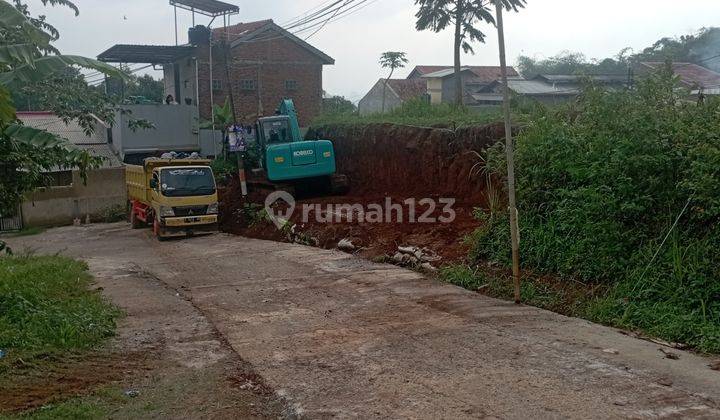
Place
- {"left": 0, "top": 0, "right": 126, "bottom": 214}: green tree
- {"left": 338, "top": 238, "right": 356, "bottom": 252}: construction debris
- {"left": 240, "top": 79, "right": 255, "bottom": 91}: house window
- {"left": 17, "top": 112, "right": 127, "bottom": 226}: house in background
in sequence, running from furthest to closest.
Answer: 1. {"left": 240, "top": 79, "right": 255, "bottom": 91}: house window
2. {"left": 17, "top": 112, "right": 127, "bottom": 226}: house in background
3. {"left": 338, "top": 238, "right": 356, "bottom": 252}: construction debris
4. {"left": 0, "top": 0, "right": 126, "bottom": 214}: green tree

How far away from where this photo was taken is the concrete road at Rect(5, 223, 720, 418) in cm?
598

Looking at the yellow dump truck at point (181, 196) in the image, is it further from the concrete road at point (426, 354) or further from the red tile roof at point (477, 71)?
the red tile roof at point (477, 71)

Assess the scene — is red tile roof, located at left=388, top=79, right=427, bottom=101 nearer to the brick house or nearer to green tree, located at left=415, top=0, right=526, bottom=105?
the brick house

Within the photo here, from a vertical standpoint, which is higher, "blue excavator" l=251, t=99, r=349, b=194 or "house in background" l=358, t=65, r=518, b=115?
"house in background" l=358, t=65, r=518, b=115

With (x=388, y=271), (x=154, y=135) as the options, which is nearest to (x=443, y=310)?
(x=388, y=271)

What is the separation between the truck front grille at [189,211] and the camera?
65.3 ft

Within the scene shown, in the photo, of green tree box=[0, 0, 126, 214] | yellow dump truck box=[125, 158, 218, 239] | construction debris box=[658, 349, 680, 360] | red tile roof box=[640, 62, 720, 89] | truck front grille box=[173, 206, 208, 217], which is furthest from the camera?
red tile roof box=[640, 62, 720, 89]

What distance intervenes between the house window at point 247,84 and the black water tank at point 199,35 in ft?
10.6

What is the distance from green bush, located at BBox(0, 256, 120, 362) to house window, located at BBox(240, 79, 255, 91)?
2380 centimetres

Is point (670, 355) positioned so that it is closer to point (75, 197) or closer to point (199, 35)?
point (75, 197)

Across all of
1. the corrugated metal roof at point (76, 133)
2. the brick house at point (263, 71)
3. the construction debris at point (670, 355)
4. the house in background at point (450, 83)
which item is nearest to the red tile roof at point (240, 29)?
the brick house at point (263, 71)

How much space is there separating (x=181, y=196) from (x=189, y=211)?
538 mm

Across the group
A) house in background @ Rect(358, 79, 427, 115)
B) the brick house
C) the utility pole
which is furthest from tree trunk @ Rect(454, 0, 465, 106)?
house in background @ Rect(358, 79, 427, 115)

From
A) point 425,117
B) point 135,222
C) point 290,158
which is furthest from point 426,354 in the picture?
point 135,222
